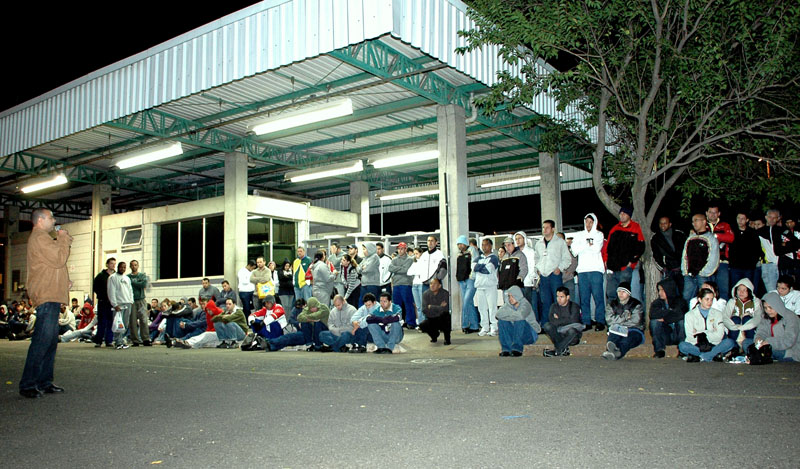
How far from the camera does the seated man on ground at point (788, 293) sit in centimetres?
873

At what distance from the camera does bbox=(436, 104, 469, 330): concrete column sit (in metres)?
14.4

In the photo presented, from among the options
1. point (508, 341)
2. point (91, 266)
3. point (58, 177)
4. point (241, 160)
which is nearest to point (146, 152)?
point (241, 160)

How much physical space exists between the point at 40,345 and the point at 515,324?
664 centimetres

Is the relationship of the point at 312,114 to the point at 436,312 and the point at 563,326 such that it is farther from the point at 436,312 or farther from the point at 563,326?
the point at 563,326

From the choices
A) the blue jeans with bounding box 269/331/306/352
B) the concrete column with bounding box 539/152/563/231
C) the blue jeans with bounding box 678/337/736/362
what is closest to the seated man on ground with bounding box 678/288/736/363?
the blue jeans with bounding box 678/337/736/362

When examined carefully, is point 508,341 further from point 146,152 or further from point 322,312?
point 146,152

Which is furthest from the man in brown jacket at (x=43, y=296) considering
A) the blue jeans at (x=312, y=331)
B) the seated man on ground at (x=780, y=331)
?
the seated man on ground at (x=780, y=331)

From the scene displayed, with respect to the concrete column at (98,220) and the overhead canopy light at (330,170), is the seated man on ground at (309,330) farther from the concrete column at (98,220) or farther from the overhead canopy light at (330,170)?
the concrete column at (98,220)

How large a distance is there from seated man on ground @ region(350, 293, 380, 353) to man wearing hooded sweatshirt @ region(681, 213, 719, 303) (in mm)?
5201

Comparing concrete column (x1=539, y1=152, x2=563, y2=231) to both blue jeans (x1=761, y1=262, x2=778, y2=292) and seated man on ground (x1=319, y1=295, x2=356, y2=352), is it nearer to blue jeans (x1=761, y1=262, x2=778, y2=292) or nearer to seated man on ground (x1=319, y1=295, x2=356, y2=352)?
blue jeans (x1=761, y1=262, x2=778, y2=292)

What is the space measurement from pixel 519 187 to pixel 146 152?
16.5 metres

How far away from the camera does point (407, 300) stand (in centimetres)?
1395

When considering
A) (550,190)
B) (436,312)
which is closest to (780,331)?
(436,312)

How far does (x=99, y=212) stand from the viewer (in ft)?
78.8
